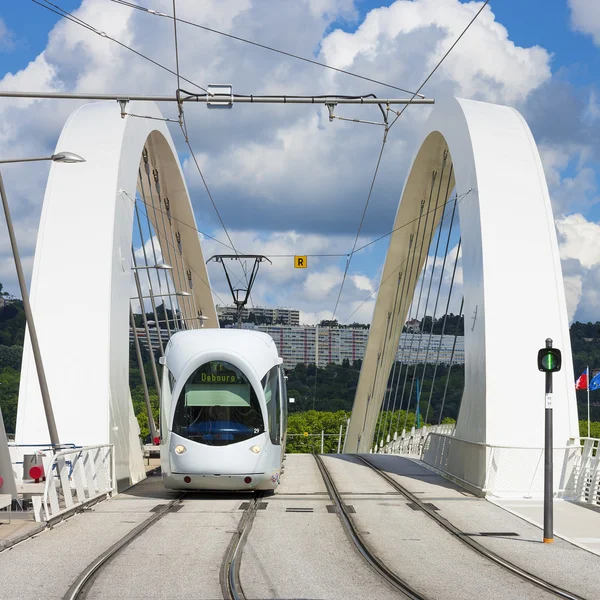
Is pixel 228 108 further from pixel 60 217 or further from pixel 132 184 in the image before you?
pixel 132 184

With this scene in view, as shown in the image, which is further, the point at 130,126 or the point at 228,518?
the point at 130,126

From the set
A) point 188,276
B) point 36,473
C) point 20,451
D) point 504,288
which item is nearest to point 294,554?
point 36,473

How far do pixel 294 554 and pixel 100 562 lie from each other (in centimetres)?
199

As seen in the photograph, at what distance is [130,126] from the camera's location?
84.3 ft

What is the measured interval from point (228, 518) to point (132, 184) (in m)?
12.4

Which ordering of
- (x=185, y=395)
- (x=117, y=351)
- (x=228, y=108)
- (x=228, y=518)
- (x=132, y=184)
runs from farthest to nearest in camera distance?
(x=132, y=184) < (x=117, y=351) < (x=185, y=395) < (x=228, y=108) < (x=228, y=518)

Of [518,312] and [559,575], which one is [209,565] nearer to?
[559,575]

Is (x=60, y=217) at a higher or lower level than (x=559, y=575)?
higher

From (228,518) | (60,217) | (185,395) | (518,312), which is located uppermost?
(60,217)

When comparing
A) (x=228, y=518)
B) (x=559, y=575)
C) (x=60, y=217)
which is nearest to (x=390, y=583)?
(x=559, y=575)

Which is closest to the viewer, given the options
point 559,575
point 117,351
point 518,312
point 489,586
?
point 489,586

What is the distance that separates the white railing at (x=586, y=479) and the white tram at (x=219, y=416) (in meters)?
5.18

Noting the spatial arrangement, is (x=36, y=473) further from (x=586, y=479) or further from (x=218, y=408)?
(x=586, y=479)

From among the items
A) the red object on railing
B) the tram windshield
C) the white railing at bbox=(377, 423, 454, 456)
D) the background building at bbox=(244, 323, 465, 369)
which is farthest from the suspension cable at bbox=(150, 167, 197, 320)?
the background building at bbox=(244, 323, 465, 369)
